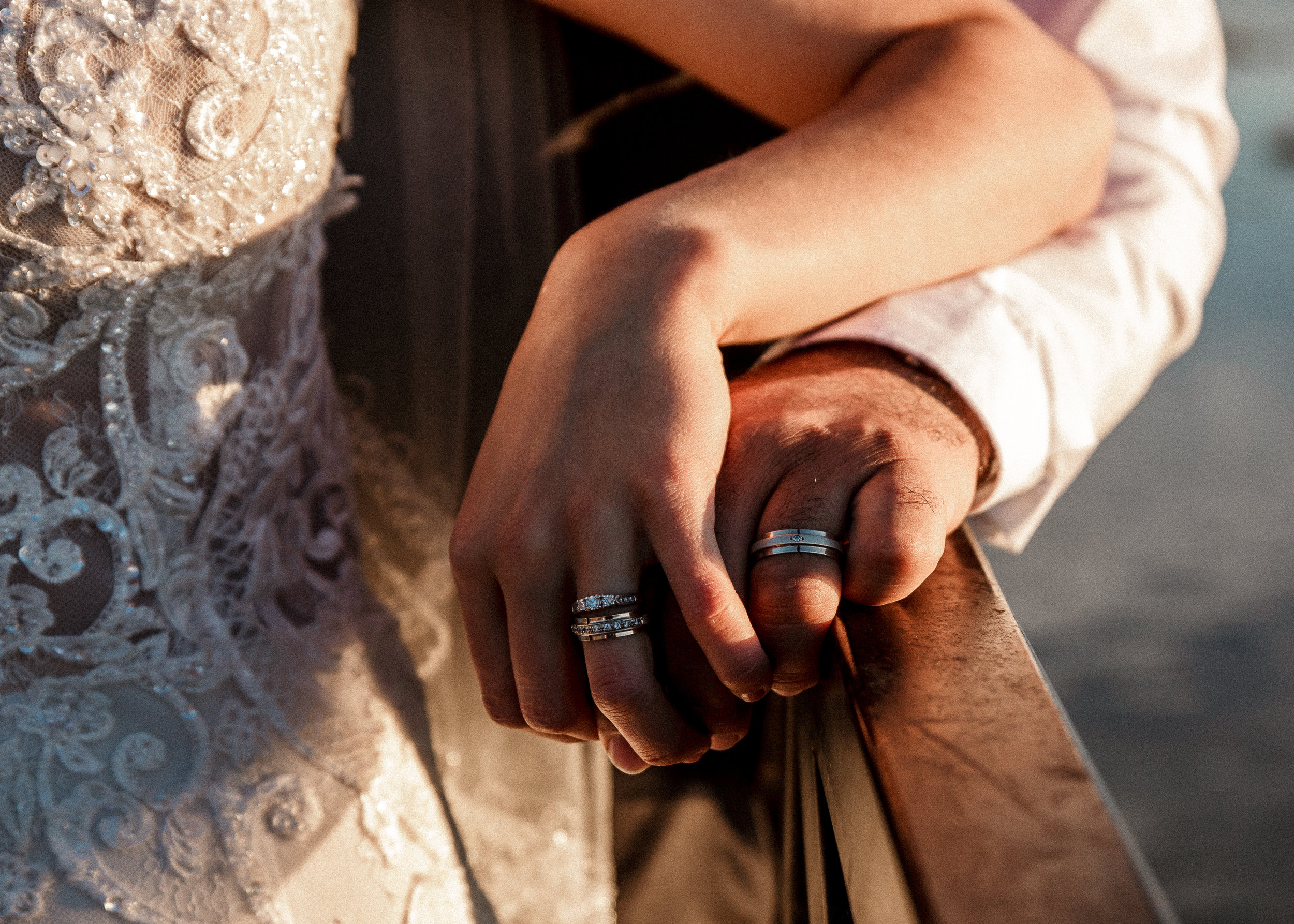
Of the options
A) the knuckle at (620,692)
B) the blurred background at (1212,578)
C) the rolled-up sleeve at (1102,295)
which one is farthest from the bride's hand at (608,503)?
the blurred background at (1212,578)

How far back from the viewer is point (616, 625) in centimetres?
33

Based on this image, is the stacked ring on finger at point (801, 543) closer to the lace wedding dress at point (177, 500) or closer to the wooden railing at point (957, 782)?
the wooden railing at point (957, 782)

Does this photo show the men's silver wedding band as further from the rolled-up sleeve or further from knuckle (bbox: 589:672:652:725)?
the rolled-up sleeve

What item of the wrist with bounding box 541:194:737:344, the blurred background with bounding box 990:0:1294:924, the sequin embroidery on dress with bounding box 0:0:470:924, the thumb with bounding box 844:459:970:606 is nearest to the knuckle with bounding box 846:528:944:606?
the thumb with bounding box 844:459:970:606

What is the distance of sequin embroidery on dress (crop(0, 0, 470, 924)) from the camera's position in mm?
383

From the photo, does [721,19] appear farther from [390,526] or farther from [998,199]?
[390,526]

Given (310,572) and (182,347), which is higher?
(182,347)

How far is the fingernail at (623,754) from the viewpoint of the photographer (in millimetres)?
378

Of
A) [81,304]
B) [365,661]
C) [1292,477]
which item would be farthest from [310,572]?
[1292,477]

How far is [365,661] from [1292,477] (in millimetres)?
2107

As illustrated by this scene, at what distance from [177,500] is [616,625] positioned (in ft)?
0.81

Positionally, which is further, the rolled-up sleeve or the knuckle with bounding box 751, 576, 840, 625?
the rolled-up sleeve

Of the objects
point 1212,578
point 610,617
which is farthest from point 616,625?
point 1212,578

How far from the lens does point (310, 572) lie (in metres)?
0.52
